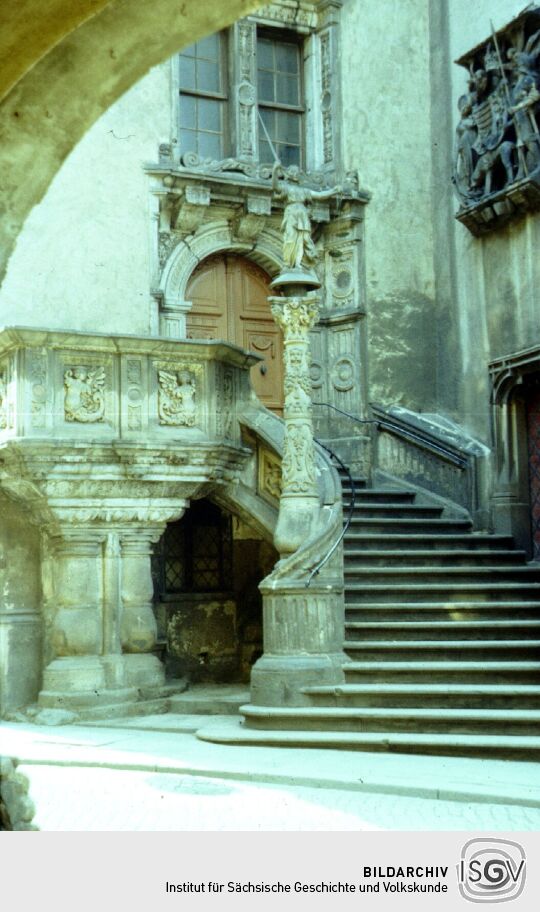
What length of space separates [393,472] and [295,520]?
435 cm

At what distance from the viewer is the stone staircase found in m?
9.00

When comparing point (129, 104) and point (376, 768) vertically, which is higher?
point (129, 104)

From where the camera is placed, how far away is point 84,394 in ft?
36.6

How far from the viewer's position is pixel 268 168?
15.1 meters

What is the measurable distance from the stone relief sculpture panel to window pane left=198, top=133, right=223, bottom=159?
2.86m

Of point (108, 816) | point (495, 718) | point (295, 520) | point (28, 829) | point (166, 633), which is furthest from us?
point (166, 633)

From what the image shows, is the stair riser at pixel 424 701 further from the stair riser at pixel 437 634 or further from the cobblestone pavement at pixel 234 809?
the cobblestone pavement at pixel 234 809

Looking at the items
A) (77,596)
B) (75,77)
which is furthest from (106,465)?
(75,77)

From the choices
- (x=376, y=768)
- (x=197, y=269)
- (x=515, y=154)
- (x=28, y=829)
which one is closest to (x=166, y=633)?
(x=197, y=269)

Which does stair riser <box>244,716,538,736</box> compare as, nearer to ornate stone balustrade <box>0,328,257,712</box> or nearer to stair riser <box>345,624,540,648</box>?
stair riser <box>345,624,540,648</box>

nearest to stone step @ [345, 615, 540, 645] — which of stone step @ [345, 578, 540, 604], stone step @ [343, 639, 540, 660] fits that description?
stone step @ [343, 639, 540, 660]

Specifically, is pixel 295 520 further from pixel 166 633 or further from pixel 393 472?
pixel 393 472

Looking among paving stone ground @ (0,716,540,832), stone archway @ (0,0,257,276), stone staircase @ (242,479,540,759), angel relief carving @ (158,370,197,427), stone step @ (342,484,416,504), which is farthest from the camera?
stone step @ (342,484,416,504)

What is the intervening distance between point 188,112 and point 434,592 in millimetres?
7024
